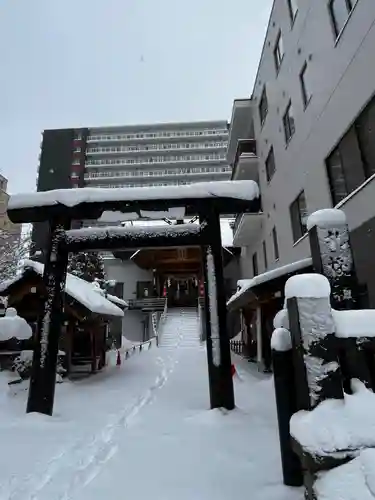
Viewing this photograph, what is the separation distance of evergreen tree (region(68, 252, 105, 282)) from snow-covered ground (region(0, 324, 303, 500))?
62.9 ft

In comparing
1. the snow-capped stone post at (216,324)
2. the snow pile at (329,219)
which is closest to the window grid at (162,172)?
the snow-capped stone post at (216,324)

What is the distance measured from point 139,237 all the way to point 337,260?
15.3 feet

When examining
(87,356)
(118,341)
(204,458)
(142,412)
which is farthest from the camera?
(118,341)

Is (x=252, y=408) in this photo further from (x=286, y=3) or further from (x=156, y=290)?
(x=156, y=290)

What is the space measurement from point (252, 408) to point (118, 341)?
2158 centimetres

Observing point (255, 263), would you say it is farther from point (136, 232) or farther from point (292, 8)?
point (136, 232)

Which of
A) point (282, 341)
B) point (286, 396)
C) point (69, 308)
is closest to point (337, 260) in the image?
point (282, 341)

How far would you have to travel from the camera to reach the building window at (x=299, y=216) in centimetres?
1208

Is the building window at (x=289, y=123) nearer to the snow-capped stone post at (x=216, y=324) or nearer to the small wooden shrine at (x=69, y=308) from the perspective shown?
the snow-capped stone post at (x=216, y=324)

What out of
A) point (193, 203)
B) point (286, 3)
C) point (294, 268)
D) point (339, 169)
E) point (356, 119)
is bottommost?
point (294, 268)

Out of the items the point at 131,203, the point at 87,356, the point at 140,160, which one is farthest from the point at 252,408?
the point at 140,160

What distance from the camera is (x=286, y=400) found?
3148mm

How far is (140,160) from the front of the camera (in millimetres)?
68438

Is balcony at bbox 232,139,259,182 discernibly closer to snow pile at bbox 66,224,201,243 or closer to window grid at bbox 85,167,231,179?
snow pile at bbox 66,224,201,243
